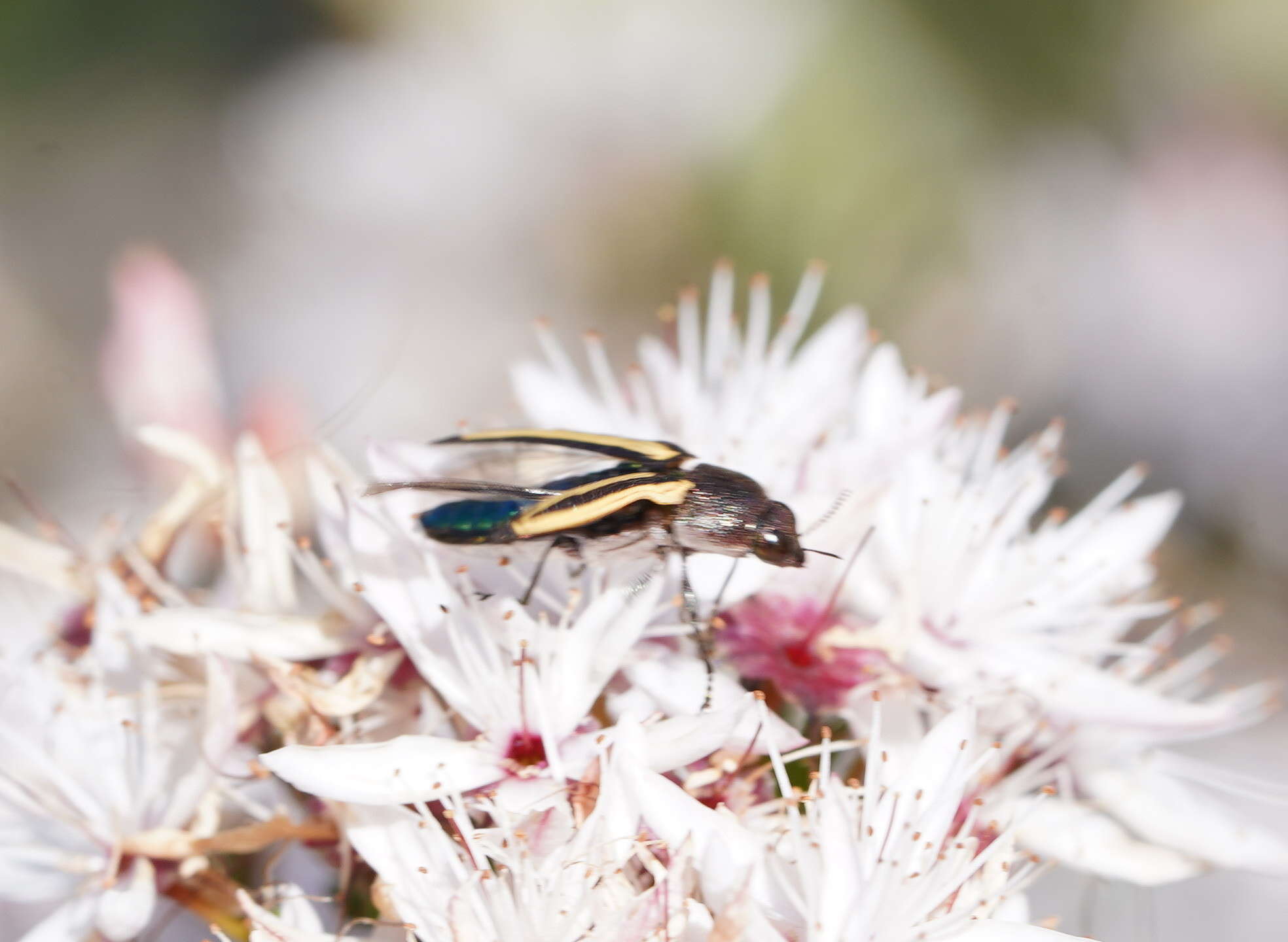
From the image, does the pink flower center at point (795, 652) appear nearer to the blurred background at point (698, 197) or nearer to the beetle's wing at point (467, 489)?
the beetle's wing at point (467, 489)

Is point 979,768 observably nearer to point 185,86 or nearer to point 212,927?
point 212,927

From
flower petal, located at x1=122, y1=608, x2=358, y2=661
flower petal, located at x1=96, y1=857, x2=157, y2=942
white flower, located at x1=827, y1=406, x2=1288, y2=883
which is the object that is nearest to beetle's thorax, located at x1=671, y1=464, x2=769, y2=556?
white flower, located at x1=827, y1=406, x2=1288, y2=883

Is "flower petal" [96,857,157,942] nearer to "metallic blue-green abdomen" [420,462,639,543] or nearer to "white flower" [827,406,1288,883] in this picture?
"metallic blue-green abdomen" [420,462,639,543]

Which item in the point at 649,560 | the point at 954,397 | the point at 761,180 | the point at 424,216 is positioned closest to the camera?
the point at 649,560

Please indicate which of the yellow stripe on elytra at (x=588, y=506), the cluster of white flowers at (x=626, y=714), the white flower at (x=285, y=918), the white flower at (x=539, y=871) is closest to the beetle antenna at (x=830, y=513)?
the cluster of white flowers at (x=626, y=714)

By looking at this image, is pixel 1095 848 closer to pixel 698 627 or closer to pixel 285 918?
pixel 698 627

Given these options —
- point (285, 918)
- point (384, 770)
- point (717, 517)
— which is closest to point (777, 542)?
point (717, 517)

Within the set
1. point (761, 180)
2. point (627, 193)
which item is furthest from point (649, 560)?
point (627, 193)
